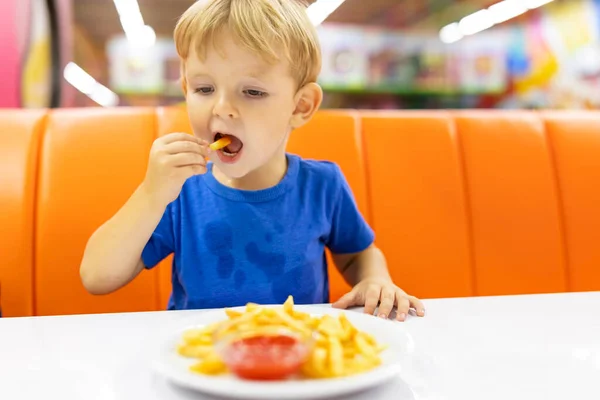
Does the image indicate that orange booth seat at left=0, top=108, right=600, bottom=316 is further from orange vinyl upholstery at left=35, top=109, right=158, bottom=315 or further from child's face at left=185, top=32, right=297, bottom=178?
child's face at left=185, top=32, right=297, bottom=178

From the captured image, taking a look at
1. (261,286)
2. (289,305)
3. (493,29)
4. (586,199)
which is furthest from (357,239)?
(493,29)

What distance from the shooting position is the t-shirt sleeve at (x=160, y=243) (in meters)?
1.01

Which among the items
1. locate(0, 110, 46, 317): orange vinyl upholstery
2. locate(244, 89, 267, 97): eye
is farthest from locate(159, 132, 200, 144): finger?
locate(0, 110, 46, 317): orange vinyl upholstery

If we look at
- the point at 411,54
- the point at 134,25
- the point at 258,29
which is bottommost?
the point at 258,29

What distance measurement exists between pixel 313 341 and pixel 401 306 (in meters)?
0.35

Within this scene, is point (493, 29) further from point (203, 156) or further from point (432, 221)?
point (203, 156)

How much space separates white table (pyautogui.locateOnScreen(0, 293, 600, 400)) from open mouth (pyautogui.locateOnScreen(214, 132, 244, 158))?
0.97 ft

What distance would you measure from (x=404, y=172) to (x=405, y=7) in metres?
6.78

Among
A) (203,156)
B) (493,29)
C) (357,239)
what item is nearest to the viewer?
(203,156)

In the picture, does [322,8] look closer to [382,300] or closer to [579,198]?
[579,198]

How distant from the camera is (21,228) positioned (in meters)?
1.33

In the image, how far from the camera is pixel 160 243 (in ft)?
3.38

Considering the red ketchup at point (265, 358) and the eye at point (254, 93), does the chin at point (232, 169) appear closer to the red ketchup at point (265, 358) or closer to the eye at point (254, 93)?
the eye at point (254, 93)

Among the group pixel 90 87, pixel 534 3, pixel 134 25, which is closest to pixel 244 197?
pixel 534 3
